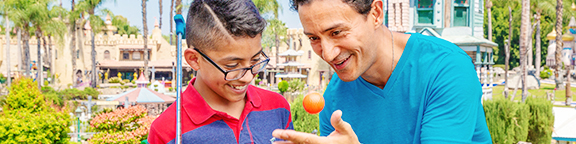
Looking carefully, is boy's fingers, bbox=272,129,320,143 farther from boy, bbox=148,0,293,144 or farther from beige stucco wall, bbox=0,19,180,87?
beige stucco wall, bbox=0,19,180,87

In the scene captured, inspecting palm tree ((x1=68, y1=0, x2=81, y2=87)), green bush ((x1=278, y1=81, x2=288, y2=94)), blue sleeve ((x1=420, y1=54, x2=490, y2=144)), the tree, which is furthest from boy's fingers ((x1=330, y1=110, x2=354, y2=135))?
palm tree ((x1=68, y1=0, x2=81, y2=87))

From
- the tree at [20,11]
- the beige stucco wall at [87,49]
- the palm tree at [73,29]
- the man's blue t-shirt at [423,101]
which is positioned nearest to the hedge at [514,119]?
the man's blue t-shirt at [423,101]

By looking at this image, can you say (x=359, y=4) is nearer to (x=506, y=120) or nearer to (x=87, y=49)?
(x=506, y=120)

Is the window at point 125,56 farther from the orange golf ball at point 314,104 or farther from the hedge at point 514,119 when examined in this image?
the orange golf ball at point 314,104

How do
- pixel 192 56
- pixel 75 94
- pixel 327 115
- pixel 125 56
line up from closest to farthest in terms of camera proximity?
1. pixel 192 56
2. pixel 327 115
3. pixel 75 94
4. pixel 125 56

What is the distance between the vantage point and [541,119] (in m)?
8.80

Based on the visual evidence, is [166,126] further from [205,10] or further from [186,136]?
[205,10]

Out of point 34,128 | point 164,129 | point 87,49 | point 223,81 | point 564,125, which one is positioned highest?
point 87,49

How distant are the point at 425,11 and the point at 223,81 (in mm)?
11177

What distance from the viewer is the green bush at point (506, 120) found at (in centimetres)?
849

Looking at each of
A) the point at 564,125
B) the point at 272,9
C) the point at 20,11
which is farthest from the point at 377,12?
the point at 20,11

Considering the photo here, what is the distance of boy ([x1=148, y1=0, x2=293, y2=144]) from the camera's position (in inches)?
74.6

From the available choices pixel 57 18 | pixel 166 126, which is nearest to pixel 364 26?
pixel 166 126

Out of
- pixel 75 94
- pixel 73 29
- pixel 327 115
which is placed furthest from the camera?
pixel 73 29
